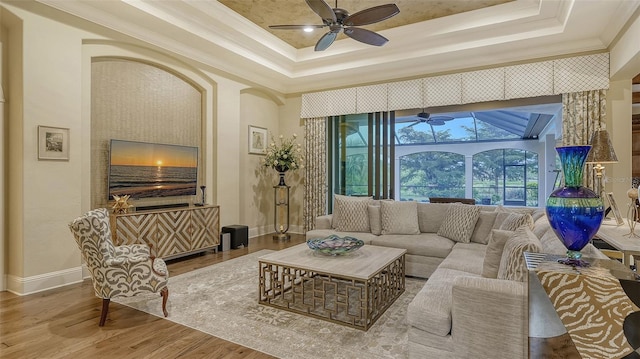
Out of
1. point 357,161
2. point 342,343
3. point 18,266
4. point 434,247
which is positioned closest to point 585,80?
point 434,247

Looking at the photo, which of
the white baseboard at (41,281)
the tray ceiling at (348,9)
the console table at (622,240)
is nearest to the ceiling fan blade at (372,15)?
the tray ceiling at (348,9)

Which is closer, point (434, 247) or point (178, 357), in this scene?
point (178, 357)

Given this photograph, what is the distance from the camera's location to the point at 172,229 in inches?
175

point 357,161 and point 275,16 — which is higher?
point 275,16

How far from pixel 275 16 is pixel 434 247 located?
3784mm

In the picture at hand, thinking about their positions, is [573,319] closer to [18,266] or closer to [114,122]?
[18,266]

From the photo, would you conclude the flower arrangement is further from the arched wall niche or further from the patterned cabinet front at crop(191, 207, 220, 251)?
the patterned cabinet front at crop(191, 207, 220, 251)

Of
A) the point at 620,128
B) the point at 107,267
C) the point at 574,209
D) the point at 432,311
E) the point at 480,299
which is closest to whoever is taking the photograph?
the point at 574,209

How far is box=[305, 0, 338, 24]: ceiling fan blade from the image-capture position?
121 inches

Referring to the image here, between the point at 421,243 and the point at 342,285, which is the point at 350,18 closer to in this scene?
the point at 421,243

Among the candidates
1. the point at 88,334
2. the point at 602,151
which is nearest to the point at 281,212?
the point at 88,334

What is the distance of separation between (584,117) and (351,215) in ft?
11.4

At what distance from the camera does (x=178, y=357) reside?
7.10 feet

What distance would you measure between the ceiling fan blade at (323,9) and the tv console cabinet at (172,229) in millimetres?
3015
